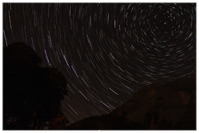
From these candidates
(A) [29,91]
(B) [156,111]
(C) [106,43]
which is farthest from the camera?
(B) [156,111]

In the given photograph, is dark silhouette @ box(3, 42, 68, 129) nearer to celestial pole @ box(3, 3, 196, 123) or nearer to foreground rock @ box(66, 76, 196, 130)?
celestial pole @ box(3, 3, 196, 123)

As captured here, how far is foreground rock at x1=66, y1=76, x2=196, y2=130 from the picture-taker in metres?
5.99

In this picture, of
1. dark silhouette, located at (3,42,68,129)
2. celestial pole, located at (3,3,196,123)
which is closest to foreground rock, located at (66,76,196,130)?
celestial pole, located at (3,3,196,123)

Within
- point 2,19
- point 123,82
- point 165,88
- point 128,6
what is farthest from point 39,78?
point 165,88

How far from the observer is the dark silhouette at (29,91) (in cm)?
630

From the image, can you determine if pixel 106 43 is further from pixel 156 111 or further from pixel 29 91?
pixel 156 111

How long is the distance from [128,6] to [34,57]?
2.75 meters

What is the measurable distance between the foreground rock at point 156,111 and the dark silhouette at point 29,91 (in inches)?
46.7

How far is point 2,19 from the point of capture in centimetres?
630

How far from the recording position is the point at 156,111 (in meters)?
7.76

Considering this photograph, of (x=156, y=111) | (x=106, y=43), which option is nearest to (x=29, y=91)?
(x=106, y=43)

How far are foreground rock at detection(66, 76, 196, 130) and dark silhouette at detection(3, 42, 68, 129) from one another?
119 cm

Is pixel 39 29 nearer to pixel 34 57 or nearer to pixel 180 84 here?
pixel 34 57

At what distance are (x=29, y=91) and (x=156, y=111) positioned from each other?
3.66m
